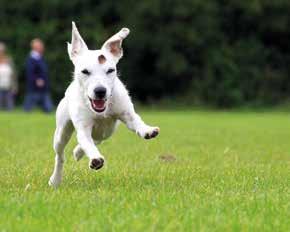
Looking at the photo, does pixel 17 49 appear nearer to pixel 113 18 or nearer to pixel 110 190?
pixel 113 18

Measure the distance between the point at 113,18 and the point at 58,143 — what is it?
135 feet

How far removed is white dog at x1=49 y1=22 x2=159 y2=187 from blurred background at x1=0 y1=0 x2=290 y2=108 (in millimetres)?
37533

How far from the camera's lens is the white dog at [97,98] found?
7.61 meters

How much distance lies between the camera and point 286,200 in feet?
23.4

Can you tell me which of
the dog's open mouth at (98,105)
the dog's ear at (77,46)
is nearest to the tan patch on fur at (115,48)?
the dog's ear at (77,46)

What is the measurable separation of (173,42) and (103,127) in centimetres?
3974

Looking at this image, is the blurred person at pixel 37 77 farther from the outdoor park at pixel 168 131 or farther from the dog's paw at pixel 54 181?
the dog's paw at pixel 54 181

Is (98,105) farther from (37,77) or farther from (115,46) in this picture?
(37,77)

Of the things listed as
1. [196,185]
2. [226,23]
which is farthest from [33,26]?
[196,185]

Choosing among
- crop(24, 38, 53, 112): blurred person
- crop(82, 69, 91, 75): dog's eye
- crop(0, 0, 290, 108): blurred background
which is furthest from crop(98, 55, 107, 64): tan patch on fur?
crop(0, 0, 290, 108): blurred background

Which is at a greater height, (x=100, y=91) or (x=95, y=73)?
(x=95, y=73)

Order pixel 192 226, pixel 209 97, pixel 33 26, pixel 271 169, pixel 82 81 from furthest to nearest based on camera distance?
pixel 33 26, pixel 209 97, pixel 271 169, pixel 82 81, pixel 192 226

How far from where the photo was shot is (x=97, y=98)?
753 cm

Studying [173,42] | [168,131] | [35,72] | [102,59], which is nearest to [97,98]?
[102,59]
